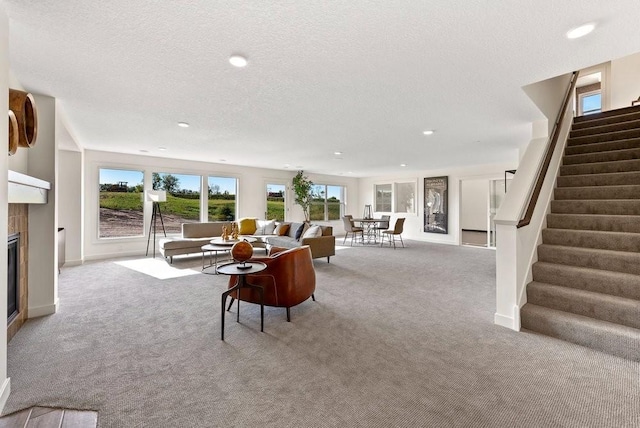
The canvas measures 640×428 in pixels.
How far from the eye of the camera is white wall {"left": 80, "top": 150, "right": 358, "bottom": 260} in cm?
618

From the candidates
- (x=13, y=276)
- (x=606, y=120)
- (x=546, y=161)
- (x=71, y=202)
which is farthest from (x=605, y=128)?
(x=71, y=202)

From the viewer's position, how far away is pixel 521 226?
8.93 feet

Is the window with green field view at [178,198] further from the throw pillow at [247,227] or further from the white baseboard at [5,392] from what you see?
the white baseboard at [5,392]

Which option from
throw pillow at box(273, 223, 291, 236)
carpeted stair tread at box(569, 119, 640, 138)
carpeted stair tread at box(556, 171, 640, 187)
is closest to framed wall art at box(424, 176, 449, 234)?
carpeted stair tread at box(569, 119, 640, 138)

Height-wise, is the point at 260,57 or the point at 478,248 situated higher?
the point at 260,57

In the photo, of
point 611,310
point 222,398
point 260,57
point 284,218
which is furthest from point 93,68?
A: point 284,218

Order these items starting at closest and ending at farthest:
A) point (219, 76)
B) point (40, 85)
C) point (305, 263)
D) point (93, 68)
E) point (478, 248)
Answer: point (93, 68)
point (219, 76)
point (40, 85)
point (305, 263)
point (478, 248)

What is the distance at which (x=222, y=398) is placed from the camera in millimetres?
1762

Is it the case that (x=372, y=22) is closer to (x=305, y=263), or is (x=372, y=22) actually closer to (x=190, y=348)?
(x=305, y=263)

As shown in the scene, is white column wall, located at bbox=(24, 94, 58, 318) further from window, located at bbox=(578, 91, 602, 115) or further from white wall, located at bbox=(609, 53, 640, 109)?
window, located at bbox=(578, 91, 602, 115)

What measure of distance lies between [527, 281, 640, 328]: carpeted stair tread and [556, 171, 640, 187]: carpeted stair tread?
176 cm

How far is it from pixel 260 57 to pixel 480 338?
119 inches

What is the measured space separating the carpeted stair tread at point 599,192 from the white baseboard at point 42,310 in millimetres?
6141

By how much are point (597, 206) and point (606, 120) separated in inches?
100.0
